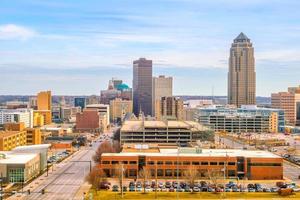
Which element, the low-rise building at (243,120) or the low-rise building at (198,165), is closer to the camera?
the low-rise building at (198,165)

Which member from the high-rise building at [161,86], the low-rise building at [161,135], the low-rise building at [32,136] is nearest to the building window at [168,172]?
the low-rise building at [161,135]

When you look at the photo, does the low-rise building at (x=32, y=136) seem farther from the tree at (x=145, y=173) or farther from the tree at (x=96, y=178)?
the tree at (x=96, y=178)

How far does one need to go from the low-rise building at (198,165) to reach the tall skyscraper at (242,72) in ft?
330

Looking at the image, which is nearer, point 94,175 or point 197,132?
point 94,175

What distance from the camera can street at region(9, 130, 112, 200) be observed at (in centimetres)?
3859

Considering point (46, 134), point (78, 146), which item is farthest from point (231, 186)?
point (46, 134)

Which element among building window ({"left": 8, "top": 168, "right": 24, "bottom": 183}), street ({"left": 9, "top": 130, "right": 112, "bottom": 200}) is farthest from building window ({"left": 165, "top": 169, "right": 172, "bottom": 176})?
building window ({"left": 8, "top": 168, "right": 24, "bottom": 183})

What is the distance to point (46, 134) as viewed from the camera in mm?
87188

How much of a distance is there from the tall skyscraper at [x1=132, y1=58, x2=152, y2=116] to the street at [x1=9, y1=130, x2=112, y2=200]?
127 meters

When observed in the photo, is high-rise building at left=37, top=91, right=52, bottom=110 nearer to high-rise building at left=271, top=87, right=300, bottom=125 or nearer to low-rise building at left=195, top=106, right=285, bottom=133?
low-rise building at left=195, top=106, right=285, bottom=133

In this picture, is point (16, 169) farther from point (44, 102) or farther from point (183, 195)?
point (44, 102)

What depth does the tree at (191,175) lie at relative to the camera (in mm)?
42281

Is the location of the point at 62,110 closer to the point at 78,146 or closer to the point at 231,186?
the point at 78,146

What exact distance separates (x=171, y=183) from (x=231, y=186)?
183 inches
